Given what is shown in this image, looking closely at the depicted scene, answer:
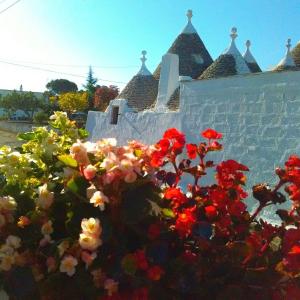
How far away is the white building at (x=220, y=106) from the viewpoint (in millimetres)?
7898

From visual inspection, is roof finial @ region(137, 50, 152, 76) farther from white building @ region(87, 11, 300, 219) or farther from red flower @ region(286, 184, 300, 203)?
red flower @ region(286, 184, 300, 203)

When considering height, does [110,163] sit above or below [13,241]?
above

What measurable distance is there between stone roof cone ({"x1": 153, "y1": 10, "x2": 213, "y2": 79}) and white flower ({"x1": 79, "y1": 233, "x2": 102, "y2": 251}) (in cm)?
1102

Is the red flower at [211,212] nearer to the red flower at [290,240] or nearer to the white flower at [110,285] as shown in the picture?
the red flower at [290,240]

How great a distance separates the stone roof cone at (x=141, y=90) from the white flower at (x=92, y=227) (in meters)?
11.1

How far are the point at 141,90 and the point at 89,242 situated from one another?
39.2 feet

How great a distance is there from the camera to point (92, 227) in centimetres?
139

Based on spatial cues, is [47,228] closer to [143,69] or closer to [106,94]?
[143,69]

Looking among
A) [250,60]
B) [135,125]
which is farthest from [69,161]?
[250,60]

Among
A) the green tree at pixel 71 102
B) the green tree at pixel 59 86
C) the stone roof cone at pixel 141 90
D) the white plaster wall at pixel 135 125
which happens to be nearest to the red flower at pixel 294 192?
the white plaster wall at pixel 135 125

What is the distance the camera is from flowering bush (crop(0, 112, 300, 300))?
56.2 inches

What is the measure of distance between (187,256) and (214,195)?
0.81 ft

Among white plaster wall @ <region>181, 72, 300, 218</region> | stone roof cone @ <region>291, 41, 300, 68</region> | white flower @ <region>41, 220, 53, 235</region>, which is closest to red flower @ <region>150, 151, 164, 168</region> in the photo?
white flower @ <region>41, 220, 53, 235</region>

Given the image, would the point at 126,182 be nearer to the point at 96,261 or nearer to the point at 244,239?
the point at 96,261
